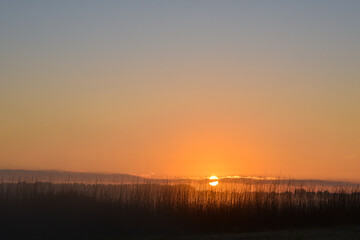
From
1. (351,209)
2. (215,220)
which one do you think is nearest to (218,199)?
(215,220)

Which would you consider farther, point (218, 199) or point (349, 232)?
point (218, 199)

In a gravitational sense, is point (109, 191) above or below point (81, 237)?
above

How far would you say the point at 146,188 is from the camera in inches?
958

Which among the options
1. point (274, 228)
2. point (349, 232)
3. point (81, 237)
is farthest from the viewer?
point (274, 228)

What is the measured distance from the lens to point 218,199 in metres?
22.8

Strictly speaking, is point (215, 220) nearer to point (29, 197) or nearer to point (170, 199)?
point (170, 199)

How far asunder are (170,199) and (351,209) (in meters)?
8.21

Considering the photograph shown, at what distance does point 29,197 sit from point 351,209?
15.1 m

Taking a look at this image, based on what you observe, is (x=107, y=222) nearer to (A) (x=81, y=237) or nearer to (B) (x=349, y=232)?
(A) (x=81, y=237)

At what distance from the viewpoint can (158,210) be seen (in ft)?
77.5

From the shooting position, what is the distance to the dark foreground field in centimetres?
2123

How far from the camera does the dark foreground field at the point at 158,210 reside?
21.2 metres

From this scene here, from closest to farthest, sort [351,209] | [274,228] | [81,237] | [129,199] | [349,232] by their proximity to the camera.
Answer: [349,232]
[81,237]
[274,228]
[351,209]
[129,199]

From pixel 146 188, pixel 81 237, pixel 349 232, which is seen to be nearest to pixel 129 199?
pixel 146 188
